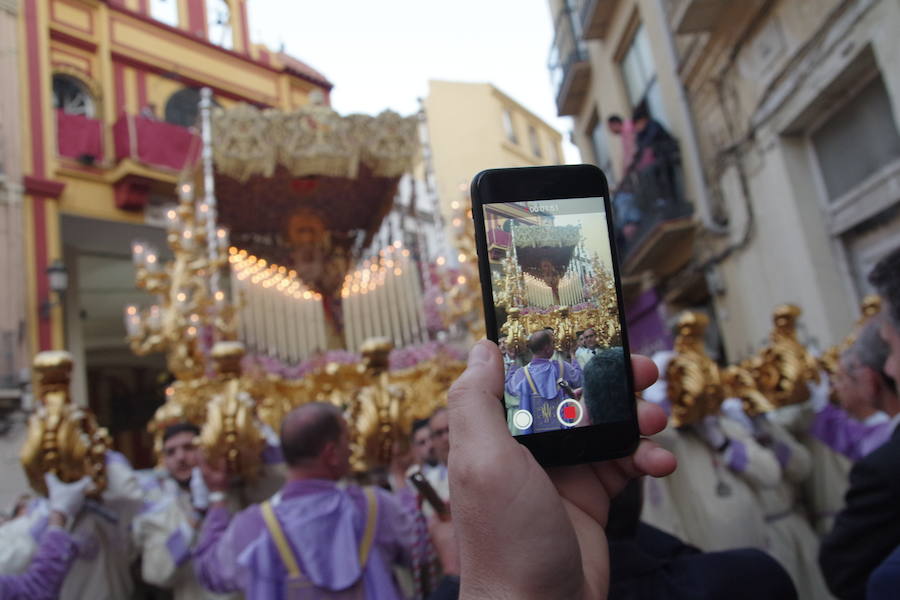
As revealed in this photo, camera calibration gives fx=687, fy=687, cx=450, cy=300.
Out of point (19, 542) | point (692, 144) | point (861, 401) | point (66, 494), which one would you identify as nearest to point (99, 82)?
point (692, 144)

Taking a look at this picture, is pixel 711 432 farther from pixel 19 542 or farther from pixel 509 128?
pixel 509 128

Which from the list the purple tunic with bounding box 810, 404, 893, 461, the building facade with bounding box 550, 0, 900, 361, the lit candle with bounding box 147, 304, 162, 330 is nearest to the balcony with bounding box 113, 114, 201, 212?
the lit candle with bounding box 147, 304, 162, 330

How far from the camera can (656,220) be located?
27.5 ft

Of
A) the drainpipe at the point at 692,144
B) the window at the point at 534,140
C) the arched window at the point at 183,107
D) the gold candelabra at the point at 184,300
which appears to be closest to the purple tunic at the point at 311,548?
the gold candelabra at the point at 184,300

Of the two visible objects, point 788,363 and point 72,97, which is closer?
point 788,363

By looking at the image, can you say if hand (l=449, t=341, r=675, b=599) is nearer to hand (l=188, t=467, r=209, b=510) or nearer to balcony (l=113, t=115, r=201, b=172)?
hand (l=188, t=467, r=209, b=510)

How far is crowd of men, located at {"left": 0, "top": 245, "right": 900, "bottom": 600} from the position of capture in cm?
82

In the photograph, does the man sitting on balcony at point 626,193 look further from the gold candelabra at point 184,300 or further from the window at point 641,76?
the gold candelabra at point 184,300

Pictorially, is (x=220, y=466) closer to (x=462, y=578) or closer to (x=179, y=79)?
(x=462, y=578)

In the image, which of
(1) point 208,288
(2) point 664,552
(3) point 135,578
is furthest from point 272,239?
(2) point 664,552

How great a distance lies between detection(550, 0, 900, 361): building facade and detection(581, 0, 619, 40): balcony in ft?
1.35

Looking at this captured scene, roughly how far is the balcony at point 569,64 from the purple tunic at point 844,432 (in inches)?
348

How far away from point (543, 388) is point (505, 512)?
0.20 m

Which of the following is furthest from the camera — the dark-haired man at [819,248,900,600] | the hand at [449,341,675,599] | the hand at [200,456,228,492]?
the hand at [200,456,228,492]
